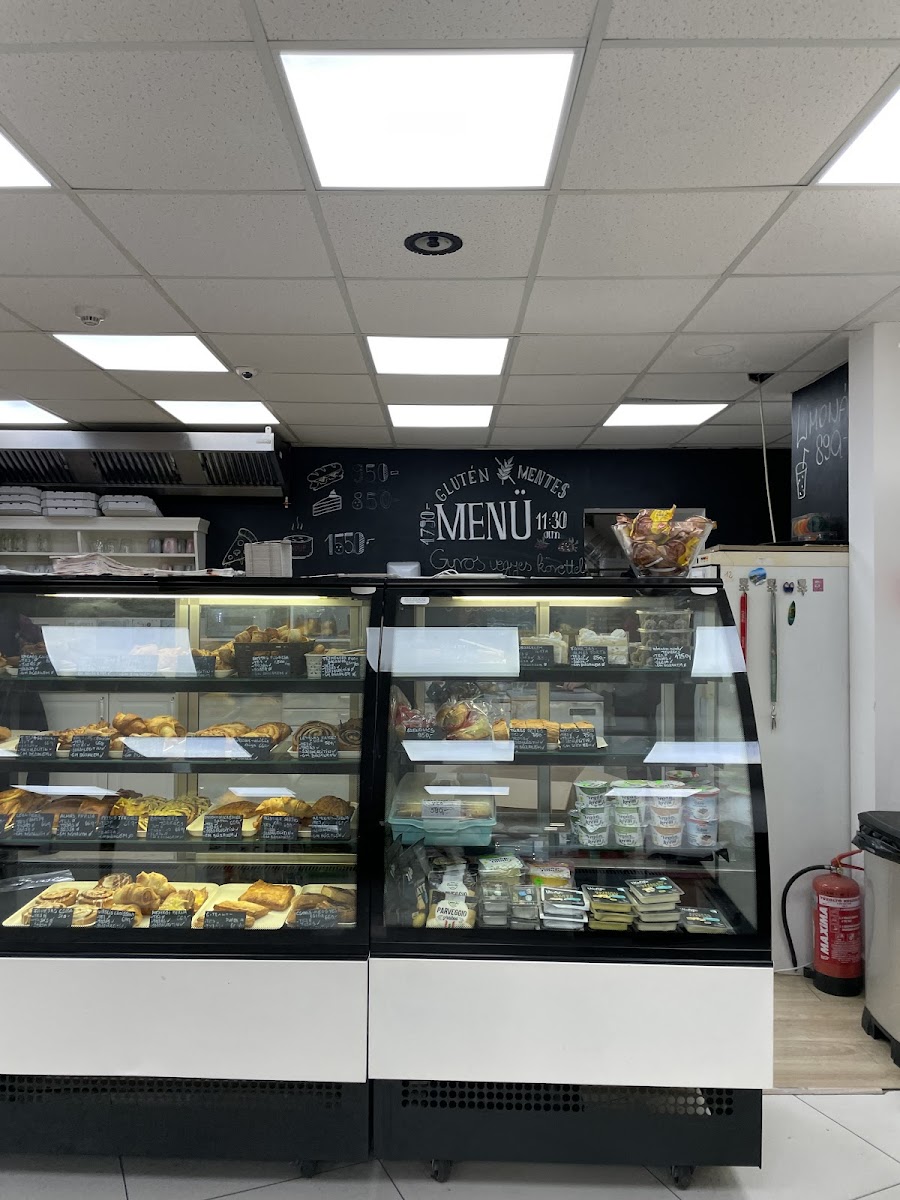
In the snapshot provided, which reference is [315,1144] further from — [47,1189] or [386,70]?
[386,70]

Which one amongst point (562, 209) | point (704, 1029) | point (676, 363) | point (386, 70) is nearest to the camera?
point (386, 70)

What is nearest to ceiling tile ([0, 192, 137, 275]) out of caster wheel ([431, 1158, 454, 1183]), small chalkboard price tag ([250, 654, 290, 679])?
small chalkboard price tag ([250, 654, 290, 679])

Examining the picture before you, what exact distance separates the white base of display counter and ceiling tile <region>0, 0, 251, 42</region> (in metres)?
2.33

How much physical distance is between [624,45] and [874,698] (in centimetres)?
291

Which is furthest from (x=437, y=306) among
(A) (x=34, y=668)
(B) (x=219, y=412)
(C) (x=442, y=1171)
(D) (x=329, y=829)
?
(C) (x=442, y=1171)

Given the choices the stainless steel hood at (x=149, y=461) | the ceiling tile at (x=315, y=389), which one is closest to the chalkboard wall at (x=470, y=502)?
the stainless steel hood at (x=149, y=461)

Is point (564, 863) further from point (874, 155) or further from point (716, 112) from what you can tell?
point (874, 155)

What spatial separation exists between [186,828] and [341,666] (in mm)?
672

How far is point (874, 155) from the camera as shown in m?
2.34

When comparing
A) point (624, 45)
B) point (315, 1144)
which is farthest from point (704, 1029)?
point (624, 45)

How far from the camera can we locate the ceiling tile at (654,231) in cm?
260

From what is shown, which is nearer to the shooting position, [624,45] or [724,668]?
[624,45]

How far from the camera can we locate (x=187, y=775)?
2.71m

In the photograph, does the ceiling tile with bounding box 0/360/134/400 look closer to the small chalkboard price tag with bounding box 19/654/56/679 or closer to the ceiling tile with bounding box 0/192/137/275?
the ceiling tile with bounding box 0/192/137/275
